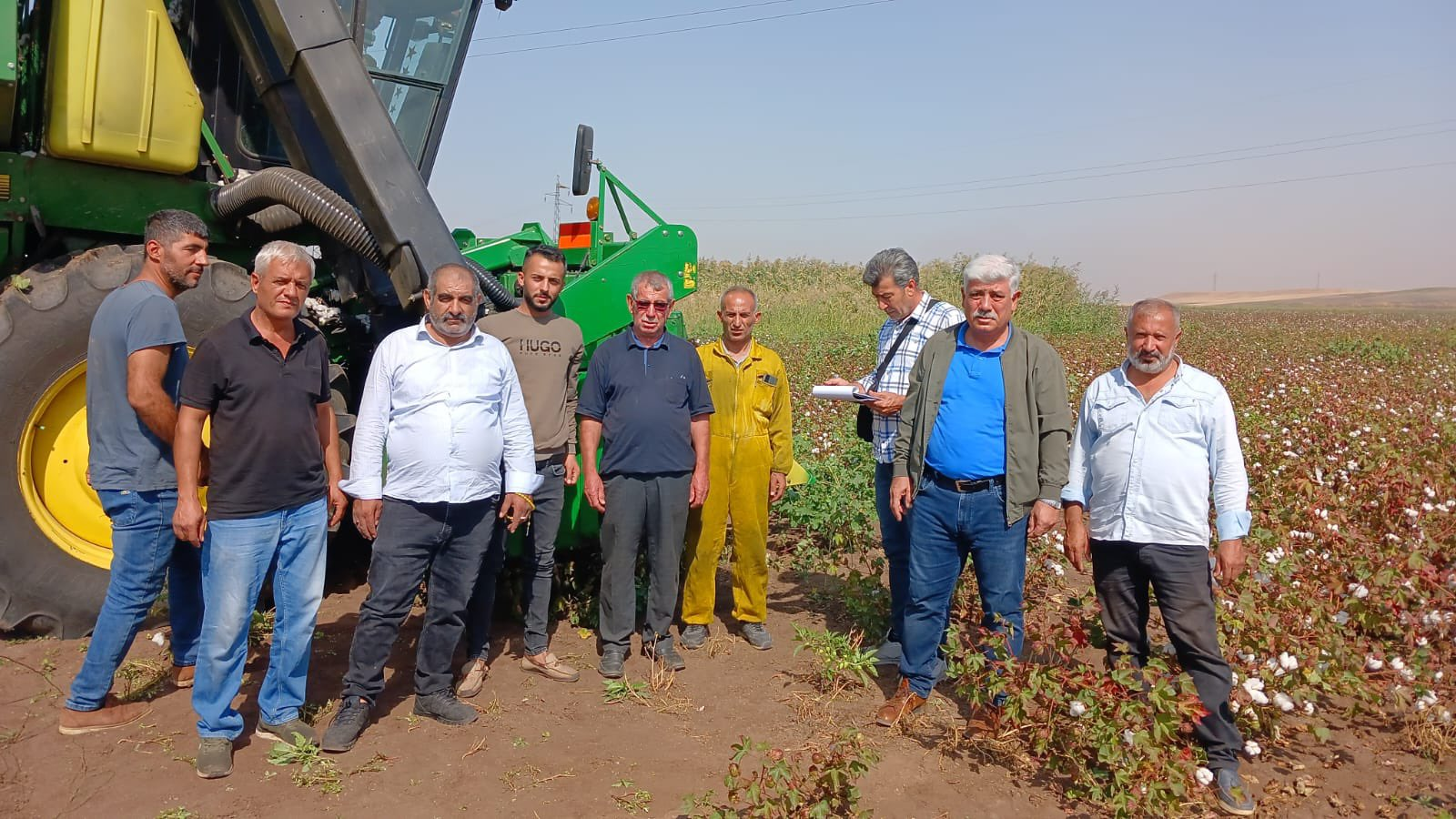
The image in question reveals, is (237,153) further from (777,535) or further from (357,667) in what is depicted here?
(777,535)

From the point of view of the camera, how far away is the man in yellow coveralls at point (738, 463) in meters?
4.47

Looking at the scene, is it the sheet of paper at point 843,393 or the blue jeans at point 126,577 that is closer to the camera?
the blue jeans at point 126,577

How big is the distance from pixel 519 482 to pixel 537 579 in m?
0.67

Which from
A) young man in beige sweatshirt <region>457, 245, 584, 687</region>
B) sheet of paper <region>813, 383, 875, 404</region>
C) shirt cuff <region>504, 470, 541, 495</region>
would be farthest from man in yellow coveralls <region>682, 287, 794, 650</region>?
shirt cuff <region>504, 470, 541, 495</region>

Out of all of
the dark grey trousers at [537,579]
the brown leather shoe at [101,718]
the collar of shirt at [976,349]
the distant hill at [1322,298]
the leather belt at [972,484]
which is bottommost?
the brown leather shoe at [101,718]

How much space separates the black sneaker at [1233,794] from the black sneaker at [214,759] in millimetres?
3264

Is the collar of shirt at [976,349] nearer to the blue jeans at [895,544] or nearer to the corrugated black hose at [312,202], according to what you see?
the blue jeans at [895,544]

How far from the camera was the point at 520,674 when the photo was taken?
13.7ft

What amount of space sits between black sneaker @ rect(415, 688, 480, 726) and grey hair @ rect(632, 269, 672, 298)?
178cm

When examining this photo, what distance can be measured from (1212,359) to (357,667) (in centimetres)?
1124

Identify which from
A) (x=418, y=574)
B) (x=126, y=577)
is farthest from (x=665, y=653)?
(x=126, y=577)

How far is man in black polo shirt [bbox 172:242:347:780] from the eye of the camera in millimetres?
3156

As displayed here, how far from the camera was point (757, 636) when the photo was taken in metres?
4.58

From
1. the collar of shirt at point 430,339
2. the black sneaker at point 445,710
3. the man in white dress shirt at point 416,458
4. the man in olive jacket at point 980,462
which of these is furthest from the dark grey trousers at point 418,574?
the man in olive jacket at point 980,462
